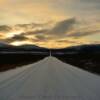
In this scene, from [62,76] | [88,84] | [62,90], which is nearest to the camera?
[62,90]

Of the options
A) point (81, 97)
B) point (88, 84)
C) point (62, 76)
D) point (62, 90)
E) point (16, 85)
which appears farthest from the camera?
point (62, 76)

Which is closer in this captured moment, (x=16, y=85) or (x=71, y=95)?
(x=71, y=95)

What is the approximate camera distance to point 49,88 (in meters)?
9.21

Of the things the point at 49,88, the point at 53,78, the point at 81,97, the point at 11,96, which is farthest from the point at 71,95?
the point at 53,78

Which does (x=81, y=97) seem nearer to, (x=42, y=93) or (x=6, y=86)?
(x=42, y=93)

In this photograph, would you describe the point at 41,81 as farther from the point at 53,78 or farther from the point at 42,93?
the point at 42,93

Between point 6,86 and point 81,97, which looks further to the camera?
point 6,86

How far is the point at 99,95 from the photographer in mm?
8992

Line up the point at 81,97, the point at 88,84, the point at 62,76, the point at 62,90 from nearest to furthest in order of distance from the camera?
the point at 81,97, the point at 62,90, the point at 88,84, the point at 62,76

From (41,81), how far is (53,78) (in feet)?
2.40

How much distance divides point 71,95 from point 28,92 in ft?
3.76

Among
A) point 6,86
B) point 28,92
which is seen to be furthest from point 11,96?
point 6,86

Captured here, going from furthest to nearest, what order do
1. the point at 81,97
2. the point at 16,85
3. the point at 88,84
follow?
the point at 88,84, the point at 16,85, the point at 81,97

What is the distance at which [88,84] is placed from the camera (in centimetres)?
1053
